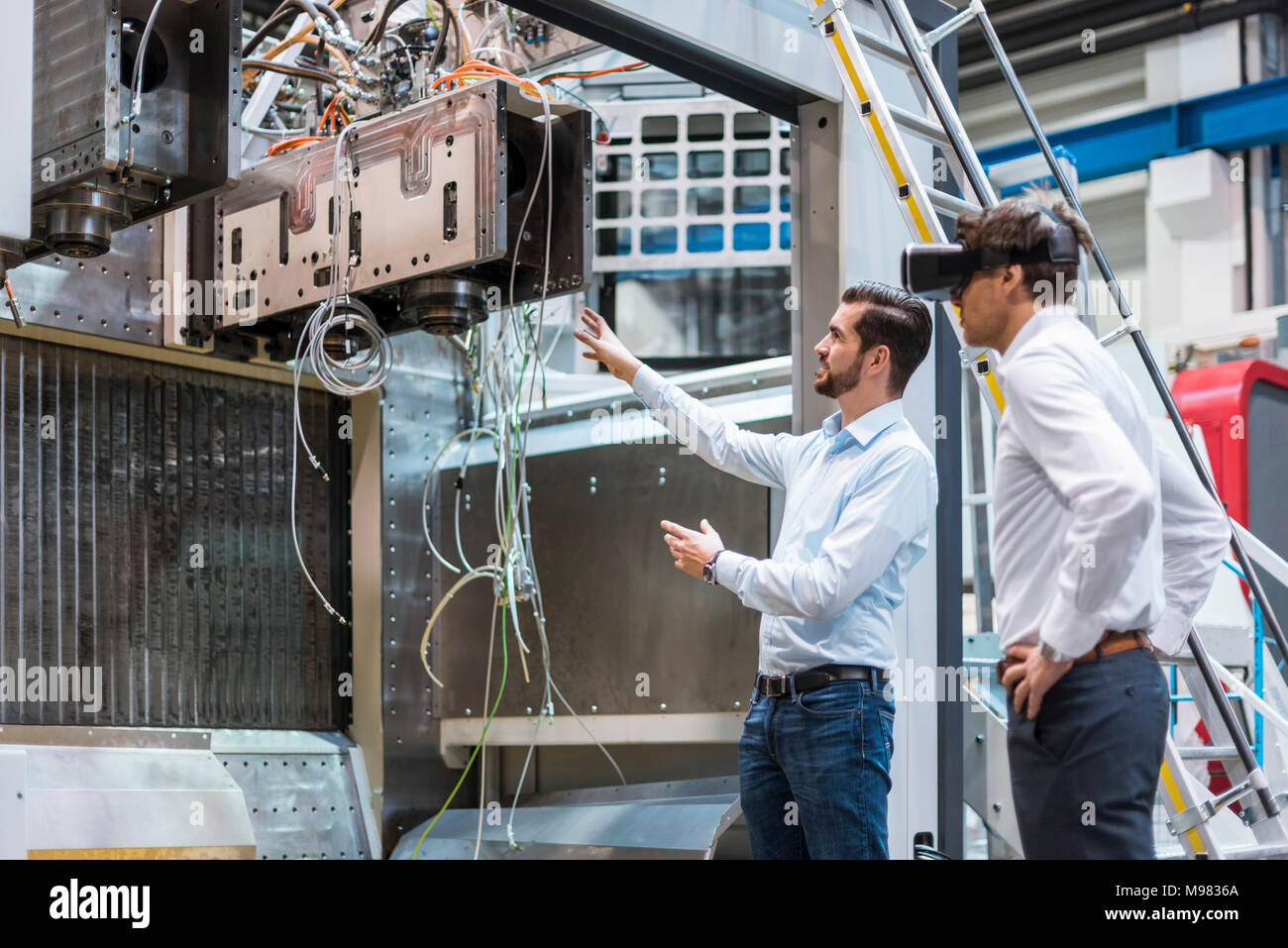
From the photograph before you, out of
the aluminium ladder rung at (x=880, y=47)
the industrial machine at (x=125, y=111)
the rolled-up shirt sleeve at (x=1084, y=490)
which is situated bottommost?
the rolled-up shirt sleeve at (x=1084, y=490)

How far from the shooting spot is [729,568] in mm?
2918

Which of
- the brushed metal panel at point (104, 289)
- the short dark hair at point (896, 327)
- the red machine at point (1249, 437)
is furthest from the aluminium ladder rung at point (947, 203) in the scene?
the red machine at point (1249, 437)

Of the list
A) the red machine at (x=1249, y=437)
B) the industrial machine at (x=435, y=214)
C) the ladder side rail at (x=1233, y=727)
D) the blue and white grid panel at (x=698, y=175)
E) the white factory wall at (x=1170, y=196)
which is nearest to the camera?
the ladder side rail at (x=1233, y=727)

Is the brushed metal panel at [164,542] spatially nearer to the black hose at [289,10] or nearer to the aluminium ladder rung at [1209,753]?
the black hose at [289,10]

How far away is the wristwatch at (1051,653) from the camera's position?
2049 millimetres

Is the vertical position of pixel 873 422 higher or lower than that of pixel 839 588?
higher

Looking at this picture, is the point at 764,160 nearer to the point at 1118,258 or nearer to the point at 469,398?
the point at 469,398

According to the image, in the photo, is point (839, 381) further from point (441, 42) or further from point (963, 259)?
point (441, 42)

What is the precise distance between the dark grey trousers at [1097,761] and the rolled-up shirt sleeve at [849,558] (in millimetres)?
731

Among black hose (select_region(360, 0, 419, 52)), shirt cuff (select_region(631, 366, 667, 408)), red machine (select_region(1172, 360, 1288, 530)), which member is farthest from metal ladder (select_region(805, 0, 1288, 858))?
red machine (select_region(1172, 360, 1288, 530))

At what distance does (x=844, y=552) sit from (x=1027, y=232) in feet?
2.77

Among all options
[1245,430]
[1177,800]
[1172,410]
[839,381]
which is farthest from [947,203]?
[1245,430]

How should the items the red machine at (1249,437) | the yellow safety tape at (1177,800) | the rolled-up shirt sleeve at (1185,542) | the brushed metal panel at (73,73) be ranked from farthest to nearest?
the red machine at (1249,437) → the brushed metal panel at (73,73) → the yellow safety tape at (1177,800) → the rolled-up shirt sleeve at (1185,542)

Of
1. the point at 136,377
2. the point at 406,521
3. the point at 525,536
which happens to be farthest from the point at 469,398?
the point at 136,377
